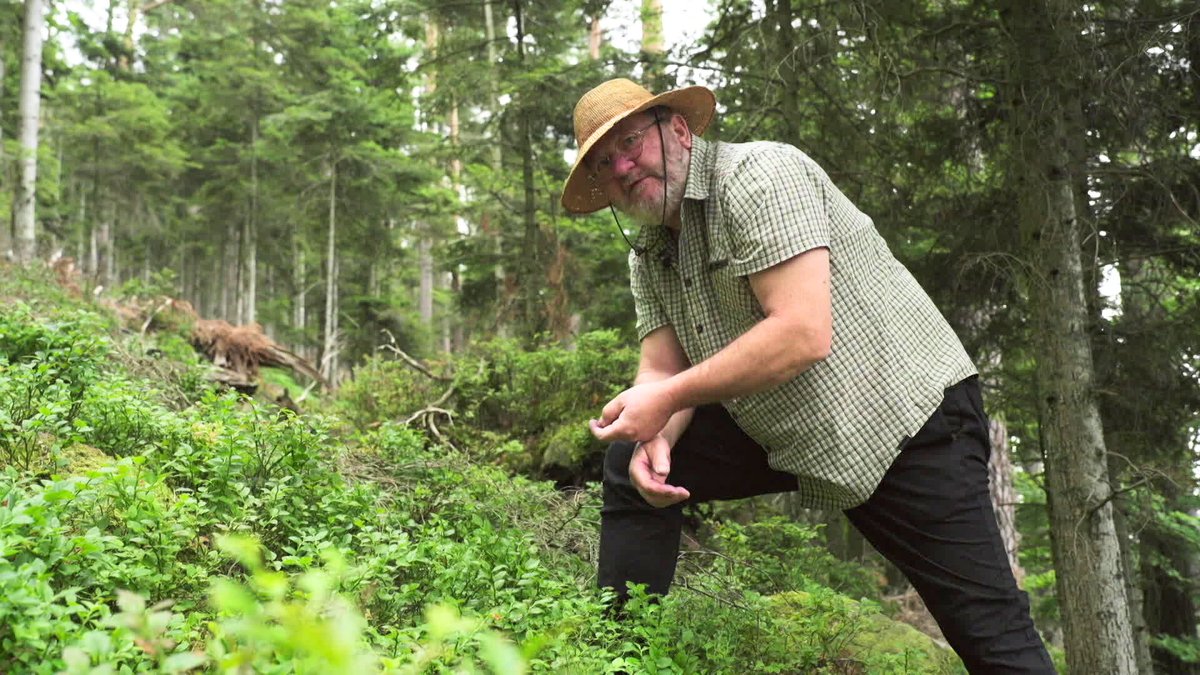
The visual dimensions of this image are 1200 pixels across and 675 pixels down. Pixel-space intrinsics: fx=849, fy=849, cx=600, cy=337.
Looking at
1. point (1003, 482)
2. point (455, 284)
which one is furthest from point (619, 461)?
point (455, 284)

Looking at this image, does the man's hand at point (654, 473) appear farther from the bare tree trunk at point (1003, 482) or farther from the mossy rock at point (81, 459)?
the bare tree trunk at point (1003, 482)

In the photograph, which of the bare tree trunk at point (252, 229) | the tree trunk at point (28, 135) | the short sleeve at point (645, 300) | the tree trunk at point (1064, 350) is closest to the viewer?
the short sleeve at point (645, 300)

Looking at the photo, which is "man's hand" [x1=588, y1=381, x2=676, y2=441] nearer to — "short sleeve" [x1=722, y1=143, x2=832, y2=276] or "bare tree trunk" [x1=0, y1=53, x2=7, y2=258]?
"short sleeve" [x1=722, y1=143, x2=832, y2=276]

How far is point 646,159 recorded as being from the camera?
9.59 ft

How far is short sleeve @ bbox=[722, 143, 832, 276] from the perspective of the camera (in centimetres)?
251

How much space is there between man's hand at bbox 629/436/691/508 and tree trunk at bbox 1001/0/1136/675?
3412 mm

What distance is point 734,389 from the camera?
259 centimetres

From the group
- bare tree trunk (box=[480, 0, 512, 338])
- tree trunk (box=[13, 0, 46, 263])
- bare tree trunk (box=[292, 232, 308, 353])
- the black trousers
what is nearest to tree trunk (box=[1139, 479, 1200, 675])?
bare tree trunk (box=[480, 0, 512, 338])

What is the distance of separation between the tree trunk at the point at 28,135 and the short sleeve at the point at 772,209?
13.6m

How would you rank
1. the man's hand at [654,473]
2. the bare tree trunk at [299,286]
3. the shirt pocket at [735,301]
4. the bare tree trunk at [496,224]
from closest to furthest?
the shirt pocket at [735,301]
the man's hand at [654,473]
the bare tree trunk at [496,224]
the bare tree trunk at [299,286]

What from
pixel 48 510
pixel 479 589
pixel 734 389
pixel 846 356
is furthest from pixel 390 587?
pixel 846 356

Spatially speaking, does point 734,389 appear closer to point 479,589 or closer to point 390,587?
point 479,589

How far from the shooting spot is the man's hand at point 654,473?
2877mm

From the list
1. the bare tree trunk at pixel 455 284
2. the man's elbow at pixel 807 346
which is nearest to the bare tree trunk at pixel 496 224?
the bare tree trunk at pixel 455 284
